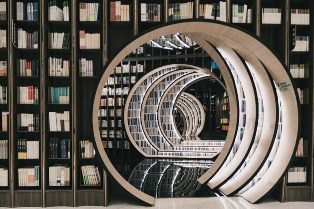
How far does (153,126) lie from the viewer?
14.4 meters

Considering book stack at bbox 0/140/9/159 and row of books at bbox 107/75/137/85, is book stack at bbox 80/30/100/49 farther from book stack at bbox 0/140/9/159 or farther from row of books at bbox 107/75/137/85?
row of books at bbox 107/75/137/85

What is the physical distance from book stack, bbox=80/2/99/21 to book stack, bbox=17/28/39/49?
76cm

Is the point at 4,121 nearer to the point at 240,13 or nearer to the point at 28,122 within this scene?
the point at 28,122

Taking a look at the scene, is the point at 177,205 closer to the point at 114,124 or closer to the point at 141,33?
the point at 141,33

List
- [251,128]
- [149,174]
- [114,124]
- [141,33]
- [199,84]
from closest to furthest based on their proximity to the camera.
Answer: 1. [141,33]
2. [251,128]
3. [149,174]
4. [114,124]
5. [199,84]

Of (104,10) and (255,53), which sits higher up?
(104,10)

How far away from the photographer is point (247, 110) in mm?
6488

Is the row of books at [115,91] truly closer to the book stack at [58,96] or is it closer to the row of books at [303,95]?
the book stack at [58,96]

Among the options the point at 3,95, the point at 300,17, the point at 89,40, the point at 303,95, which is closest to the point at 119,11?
the point at 89,40

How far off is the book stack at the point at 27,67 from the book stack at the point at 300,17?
160 inches

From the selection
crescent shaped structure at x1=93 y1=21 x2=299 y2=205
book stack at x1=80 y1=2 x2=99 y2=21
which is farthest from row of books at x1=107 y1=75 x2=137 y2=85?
book stack at x1=80 y1=2 x2=99 y2=21

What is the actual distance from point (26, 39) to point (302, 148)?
4640 millimetres

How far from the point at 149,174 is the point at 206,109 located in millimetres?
14217

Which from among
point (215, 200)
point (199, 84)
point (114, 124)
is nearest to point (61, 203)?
point (215, 200)
